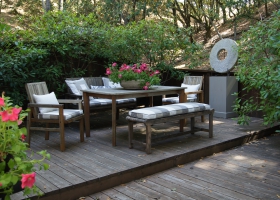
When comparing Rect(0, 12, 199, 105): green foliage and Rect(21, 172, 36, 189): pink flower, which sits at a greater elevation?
Rect(0, 12, 199, 105): green foliage

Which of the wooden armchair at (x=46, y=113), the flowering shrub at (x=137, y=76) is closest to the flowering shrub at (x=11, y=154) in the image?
the wooden armchair at (x=46, y=113)

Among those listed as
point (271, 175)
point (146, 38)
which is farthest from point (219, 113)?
point (271, 175)

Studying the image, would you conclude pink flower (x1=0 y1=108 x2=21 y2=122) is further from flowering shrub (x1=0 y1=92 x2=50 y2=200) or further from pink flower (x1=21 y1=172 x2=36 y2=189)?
pink flower (x1=21 y1=172 x2=36 y2=189)

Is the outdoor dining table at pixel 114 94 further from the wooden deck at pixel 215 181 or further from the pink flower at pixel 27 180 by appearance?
the pink flower at pixel 27 180

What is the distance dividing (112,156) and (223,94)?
3094 mm

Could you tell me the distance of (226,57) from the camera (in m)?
5.77

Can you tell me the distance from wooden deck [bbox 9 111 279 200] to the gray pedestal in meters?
0.63

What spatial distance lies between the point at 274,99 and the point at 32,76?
385 centimetres

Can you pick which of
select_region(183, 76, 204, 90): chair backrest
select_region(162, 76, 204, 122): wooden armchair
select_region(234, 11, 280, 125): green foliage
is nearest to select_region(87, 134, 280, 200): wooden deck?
select_region(234, 11, 280, 125): green foliage

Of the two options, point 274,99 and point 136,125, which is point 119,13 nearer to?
point 136,125

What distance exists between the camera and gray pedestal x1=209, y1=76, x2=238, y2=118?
223 inches

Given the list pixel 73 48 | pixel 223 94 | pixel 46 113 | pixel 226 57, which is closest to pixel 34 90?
pixel 46 113

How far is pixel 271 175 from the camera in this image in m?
3.10

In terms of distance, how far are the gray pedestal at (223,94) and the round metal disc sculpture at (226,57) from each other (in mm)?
225
